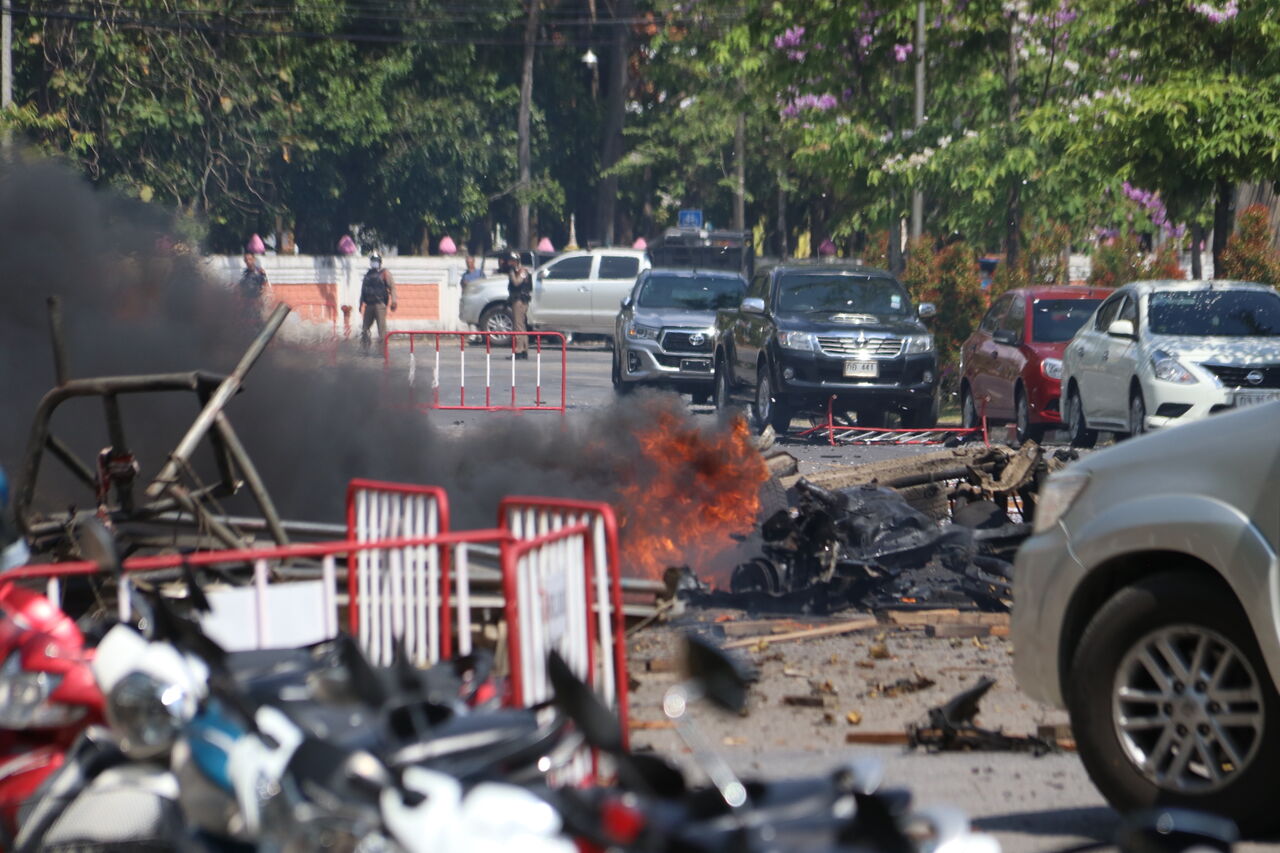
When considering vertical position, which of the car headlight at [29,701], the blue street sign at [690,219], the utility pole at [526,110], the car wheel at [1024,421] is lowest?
the car wheel at [1024,421]

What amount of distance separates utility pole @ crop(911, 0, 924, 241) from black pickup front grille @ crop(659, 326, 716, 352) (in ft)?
15.8

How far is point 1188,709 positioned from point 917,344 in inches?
572

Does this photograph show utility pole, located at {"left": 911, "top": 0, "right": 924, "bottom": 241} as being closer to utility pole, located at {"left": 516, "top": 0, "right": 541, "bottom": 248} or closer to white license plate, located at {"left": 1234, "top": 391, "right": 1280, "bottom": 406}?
white license plate, located at {"left": 1234, "top": 391, "right": 1280, "bottom": 406}

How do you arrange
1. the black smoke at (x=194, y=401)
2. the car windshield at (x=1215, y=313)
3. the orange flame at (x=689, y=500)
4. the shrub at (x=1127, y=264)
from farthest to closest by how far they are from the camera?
the shrub at (x=1127, y=264)
the car windshield at (x=1215, y=313)
the black smoke at (x=194, y=401)
the orange flame at (x=689, y=500)

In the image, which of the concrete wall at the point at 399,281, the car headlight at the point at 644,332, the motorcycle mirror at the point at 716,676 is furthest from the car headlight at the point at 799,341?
the concrete wall at the point at 399,281

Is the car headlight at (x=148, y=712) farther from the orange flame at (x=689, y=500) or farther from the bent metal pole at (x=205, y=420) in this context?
the orange flame at (x=689, y=500)

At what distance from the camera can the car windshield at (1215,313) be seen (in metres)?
15.8

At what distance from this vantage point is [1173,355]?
15.4 meters

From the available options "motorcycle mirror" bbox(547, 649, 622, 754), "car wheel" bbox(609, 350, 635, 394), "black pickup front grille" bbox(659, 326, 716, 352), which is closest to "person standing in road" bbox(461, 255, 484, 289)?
"car wheel" bbox(609, 350, 635, 394)

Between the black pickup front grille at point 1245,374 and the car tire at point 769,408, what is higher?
the black pickup front grille at point 1245,374

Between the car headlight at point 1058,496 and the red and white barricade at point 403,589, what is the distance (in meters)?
1.98

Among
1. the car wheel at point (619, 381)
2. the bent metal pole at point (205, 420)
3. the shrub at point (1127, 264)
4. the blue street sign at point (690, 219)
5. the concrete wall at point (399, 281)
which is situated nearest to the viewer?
the bent metal pole at point (205, 420)

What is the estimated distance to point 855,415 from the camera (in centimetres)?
2141

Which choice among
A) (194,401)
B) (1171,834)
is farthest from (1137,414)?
(1171,834)
